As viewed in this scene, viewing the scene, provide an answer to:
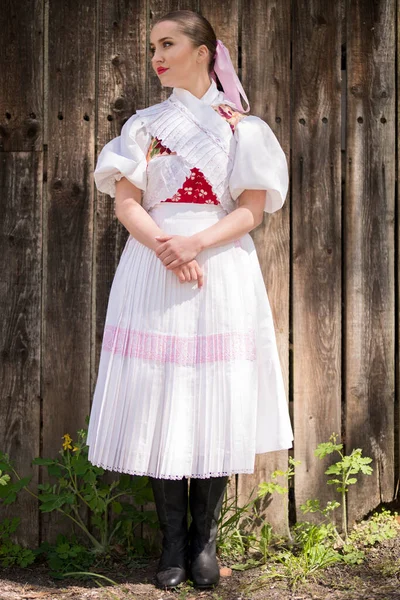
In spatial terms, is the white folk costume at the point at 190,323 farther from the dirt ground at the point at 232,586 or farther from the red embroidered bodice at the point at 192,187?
the dirt ground at the point at 232,586

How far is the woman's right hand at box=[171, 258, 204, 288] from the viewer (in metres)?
2.77

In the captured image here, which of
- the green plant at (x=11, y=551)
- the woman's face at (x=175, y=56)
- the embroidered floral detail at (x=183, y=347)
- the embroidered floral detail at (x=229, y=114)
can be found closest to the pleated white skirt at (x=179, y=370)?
the embroidered floral detail at (x=183, y=347)

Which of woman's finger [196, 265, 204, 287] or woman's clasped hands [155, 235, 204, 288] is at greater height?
woman's clasped hands [155, 235, 204, 288]

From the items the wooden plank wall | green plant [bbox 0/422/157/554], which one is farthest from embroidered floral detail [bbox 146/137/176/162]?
green plant [bbox 0/422/157/554]

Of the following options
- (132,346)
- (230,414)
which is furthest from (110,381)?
(230,414)

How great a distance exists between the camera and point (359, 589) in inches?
117

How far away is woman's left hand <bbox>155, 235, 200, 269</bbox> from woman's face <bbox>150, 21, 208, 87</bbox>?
0.63m

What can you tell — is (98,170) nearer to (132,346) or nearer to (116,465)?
(132,346)

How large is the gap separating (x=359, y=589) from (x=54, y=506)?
1.25m

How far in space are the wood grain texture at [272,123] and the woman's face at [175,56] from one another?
511mm

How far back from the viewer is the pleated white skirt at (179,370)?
2.76m

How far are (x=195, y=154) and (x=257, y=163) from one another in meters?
0.23

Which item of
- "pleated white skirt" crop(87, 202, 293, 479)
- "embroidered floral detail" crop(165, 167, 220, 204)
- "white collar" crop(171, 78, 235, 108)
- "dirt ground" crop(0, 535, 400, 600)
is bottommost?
"dirt ground" crop(0, 535, 400, 600)

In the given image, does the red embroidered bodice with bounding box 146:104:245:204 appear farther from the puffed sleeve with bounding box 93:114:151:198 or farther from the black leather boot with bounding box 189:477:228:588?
the black leather boot with bounding box 189:477:228:588
